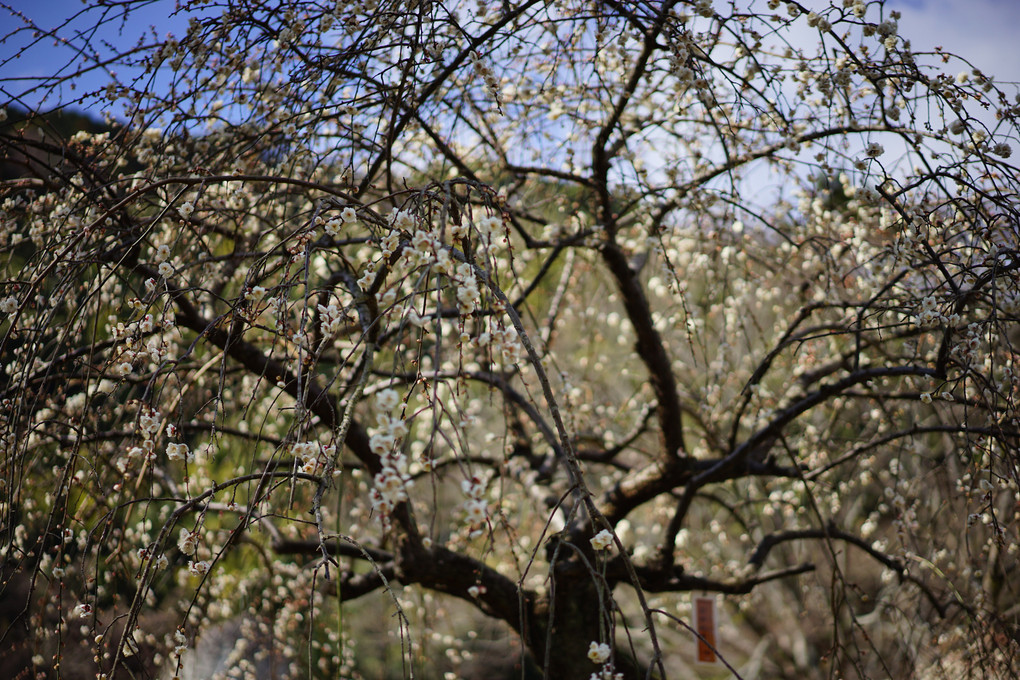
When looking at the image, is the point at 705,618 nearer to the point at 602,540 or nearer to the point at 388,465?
the point at 602,540

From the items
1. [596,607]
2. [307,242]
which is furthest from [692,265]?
[307,242]

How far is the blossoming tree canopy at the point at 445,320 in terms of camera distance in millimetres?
1295

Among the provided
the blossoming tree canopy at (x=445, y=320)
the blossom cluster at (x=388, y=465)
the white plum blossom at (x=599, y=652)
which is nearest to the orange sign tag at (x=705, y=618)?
the blossoming tree canopy at (x=445, y=320)

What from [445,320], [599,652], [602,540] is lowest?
[599,652]

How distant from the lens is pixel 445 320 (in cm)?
289

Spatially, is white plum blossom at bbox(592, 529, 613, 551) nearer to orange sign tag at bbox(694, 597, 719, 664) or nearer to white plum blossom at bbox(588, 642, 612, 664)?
white plum blossom at bbox(588, 642, 612, 664)

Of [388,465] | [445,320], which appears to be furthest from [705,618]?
[388,465]

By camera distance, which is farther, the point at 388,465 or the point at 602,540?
the point at 602,540

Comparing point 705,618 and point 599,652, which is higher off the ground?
point 705,618

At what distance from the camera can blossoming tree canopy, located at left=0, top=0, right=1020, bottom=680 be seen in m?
1.29

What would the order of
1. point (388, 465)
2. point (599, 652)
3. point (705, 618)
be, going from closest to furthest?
point (388, 465)
point (599, 652)
point (705, 618)

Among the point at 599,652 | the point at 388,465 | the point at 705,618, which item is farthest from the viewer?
the point at 705,618

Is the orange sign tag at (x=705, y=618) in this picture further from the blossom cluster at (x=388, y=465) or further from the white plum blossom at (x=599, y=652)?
the blossom cluster at (x=388, y=465)

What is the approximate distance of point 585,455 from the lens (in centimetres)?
284
